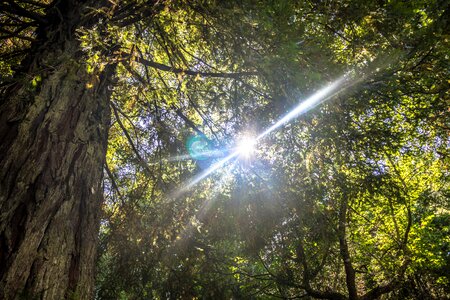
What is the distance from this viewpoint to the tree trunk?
1915 mm

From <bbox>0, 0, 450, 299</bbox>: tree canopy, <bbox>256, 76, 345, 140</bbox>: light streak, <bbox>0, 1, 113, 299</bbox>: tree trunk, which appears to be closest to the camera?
<bbox>0, 1, 113, 299</bbox>: tree trunk

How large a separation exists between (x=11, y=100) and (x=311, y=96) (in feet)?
10.0

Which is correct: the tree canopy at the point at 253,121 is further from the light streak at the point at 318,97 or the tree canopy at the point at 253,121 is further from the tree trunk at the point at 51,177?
the tree trunk at the point at 51,177

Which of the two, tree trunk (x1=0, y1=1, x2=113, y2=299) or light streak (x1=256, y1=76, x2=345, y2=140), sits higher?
light streak (x1=256, y1=76, x2=345, y2=140)

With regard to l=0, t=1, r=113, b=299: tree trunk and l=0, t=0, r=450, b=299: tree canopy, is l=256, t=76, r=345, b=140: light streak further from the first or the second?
l=0, t=1, r=113, b=299: tree trunk

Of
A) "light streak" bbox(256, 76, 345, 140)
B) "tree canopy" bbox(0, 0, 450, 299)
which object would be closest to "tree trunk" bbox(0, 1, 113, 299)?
"tree canopy" bbox(0, 0, 450, 299)

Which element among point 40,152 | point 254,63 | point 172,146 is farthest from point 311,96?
point 40,152

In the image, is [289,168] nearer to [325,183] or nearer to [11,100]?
[325,183]

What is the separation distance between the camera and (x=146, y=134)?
560cm

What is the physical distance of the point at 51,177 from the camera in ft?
7.58

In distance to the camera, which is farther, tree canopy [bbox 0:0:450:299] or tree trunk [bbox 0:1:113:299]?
tree canopy [bbox 0:0:450:299]

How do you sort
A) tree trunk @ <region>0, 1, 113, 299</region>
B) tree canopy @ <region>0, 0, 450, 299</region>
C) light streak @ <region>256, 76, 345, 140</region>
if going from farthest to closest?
light streak @ <region>256, 76, 345, 140</region> → tree canopy @ <region>0, 0, 450, 299</region> → tree trunk @ <region>0, 1, 113, 299</region>

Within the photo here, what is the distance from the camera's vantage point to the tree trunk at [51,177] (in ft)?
6.28

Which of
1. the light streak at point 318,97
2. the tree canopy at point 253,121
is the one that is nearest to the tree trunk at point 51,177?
the tree canopy at point 253,121
